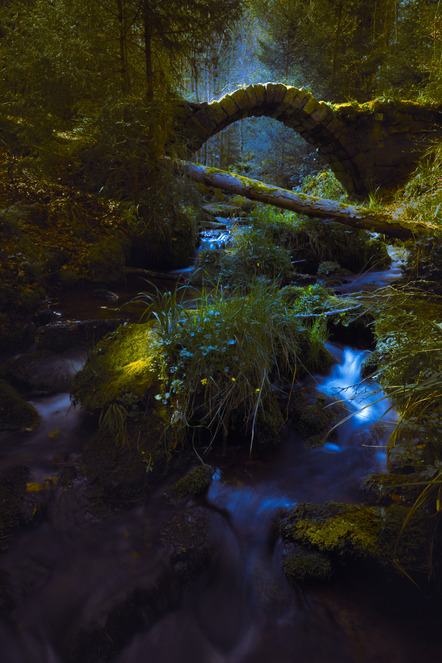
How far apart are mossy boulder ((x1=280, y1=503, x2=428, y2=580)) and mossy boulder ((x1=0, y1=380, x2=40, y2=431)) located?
7.47 feet

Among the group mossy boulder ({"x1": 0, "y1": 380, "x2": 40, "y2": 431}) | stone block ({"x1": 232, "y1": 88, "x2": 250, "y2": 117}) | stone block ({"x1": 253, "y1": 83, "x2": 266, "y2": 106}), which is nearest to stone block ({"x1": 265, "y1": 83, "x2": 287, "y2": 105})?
stone block ({"x1": 253, "y1": 83, "x2": 266, "y2": 106})

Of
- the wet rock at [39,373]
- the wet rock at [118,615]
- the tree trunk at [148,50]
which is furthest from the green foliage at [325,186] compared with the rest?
the wet rock at [118,615]

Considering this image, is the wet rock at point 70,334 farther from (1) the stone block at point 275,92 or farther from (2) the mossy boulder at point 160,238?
(1) the stone block at point 275,92

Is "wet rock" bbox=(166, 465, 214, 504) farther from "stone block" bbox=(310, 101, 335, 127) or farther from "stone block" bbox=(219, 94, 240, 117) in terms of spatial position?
"stone block" bbox=(310, 101, 335, 127)

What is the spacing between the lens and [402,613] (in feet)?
6.25

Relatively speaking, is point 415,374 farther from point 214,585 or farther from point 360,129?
point 360,129

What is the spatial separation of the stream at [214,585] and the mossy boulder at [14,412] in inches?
6.4

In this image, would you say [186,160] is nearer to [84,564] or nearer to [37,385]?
[37,385]

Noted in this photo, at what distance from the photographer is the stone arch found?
8.84 metres

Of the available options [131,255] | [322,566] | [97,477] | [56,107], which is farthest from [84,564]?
[56,107]

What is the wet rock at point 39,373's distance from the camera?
3.63 meters

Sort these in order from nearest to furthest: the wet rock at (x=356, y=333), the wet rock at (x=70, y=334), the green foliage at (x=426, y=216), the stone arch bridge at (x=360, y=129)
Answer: the wet rock at (x=70, y=334), the wet rock at (x=356, y=333), the green foliage at (x=426, y=216), the stone arch bridge at (x=360, y=129)

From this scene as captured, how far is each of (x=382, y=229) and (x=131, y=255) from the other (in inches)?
174

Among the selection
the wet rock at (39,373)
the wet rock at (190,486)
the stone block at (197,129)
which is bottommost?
the wet rock at (190,486)
